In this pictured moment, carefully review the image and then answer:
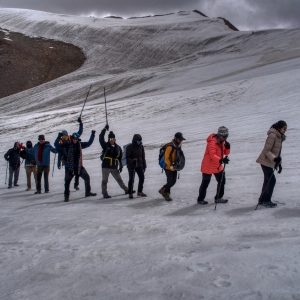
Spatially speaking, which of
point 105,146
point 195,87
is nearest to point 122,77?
point 195,87

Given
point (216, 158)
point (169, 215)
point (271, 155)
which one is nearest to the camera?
point (271, 155)

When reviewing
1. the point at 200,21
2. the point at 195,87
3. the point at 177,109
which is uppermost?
the point at 200,21

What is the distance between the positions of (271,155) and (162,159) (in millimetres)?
2082

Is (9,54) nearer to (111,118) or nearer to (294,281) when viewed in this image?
(111,118)

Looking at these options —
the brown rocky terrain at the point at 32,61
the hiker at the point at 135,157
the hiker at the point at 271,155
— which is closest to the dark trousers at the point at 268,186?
the hiker at the point at 271,155

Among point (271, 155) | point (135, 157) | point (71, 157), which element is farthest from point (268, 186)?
point (71, 157)

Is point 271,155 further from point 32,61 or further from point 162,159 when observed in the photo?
point 32,61

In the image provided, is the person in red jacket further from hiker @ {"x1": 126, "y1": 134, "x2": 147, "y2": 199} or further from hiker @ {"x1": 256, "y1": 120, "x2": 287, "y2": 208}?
hiker @ {"x1": 126, "y1": 134, "x2": 147, "y2": 199}

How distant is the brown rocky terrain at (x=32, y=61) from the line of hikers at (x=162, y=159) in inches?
1125

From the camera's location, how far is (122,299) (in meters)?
3.61

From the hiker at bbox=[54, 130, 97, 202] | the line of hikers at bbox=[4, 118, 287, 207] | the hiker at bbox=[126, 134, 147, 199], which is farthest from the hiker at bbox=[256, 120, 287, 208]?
the hiker at bbox=[54, 130, 97, 202]

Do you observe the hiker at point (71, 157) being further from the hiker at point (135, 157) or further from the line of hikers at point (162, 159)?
the hiker at point (135, 157)

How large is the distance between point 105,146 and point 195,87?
17.3 m

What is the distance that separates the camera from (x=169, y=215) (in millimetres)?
6500
